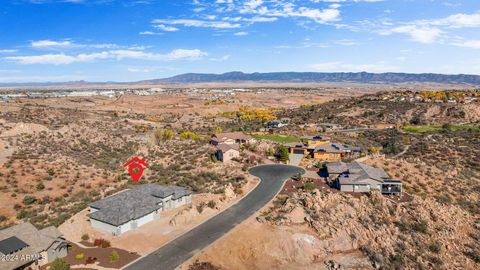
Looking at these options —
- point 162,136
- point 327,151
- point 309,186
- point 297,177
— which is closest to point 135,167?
point 162,136

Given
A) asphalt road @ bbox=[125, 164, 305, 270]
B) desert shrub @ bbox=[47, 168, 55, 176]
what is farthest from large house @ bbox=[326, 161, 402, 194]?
desert shrub @ bbox=[47, 168, 55, 176]

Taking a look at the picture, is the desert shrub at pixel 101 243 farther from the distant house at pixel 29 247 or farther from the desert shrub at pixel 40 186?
the desert shrub at pixel 40 186

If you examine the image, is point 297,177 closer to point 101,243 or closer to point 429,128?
point 101,243

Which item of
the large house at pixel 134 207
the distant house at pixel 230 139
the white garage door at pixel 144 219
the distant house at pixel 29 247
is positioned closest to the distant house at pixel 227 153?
the distant house at pixel 230 139

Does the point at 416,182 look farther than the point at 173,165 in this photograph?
No

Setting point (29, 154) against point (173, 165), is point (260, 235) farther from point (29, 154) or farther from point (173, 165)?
point (29, 154)

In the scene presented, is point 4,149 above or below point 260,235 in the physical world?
above

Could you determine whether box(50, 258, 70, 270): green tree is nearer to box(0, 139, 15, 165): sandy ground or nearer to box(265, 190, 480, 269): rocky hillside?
box(265, 190, 480, 269): rocky hillside

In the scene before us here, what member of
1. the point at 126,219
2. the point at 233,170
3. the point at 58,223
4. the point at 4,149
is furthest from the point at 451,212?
the point at 4,149
